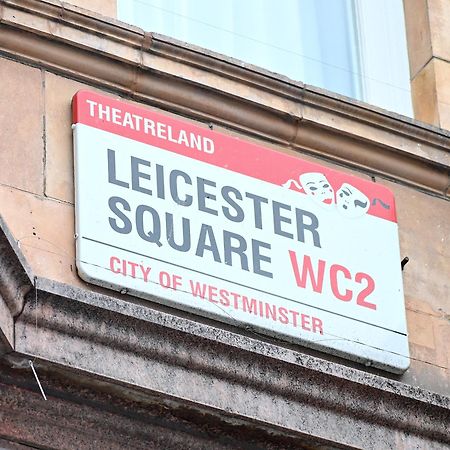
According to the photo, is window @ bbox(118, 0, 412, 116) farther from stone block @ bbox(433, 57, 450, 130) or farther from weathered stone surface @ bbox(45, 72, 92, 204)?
weathered stone surface @ bbox(45, 72, 92, 204)

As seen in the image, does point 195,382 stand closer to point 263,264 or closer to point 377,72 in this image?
point 263,264

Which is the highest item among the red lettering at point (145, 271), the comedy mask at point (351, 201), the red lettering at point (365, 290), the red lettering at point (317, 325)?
the comedy mask at point (351, 201)

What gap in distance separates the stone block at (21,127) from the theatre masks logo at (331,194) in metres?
1.11

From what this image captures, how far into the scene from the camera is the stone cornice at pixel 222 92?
10.0 meters

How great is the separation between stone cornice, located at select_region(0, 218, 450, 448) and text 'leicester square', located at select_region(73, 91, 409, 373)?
0.13m

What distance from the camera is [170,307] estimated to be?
9.70 metres

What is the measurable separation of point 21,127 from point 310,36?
1.92m

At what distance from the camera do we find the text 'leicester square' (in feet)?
31.9

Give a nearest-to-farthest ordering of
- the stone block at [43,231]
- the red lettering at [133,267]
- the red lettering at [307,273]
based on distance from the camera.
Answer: the stone block at [43,231], the red lettering at [133,267], the red lettering at [307,273]

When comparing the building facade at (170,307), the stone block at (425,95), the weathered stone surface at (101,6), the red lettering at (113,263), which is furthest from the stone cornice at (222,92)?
the red lettering at (113,263)

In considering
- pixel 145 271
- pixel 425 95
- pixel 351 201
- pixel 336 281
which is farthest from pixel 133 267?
pixel 425 95

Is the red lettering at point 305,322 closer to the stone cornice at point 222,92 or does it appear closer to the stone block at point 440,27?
the stone cornice at point 222,92

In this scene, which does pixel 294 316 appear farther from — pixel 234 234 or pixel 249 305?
pixel 234 234

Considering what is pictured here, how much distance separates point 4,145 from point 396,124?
1.93m
